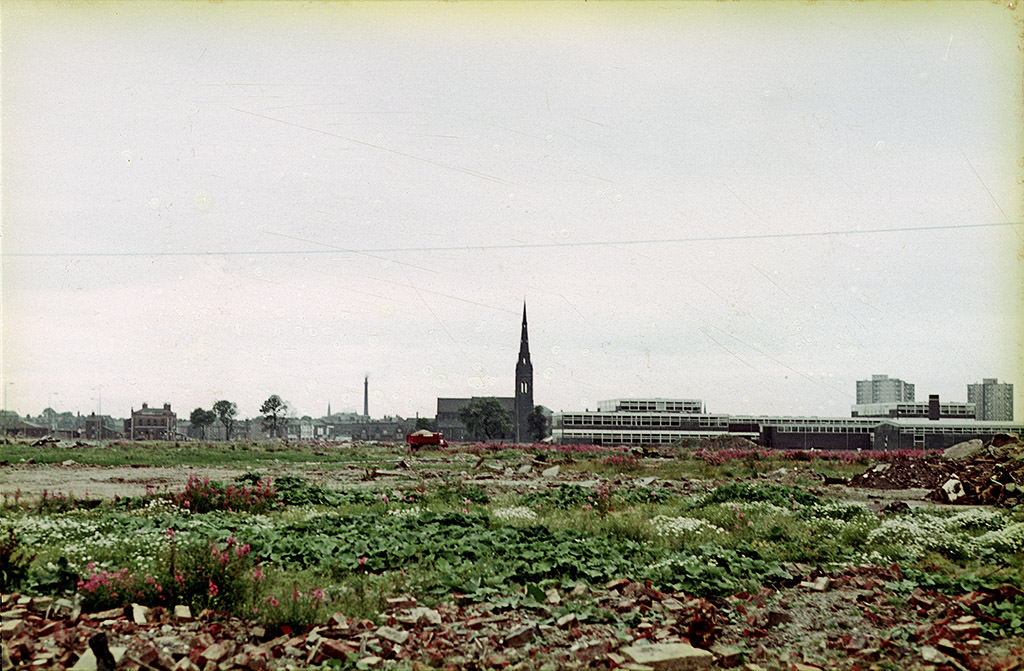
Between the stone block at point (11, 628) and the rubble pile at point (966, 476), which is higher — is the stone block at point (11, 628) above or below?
above

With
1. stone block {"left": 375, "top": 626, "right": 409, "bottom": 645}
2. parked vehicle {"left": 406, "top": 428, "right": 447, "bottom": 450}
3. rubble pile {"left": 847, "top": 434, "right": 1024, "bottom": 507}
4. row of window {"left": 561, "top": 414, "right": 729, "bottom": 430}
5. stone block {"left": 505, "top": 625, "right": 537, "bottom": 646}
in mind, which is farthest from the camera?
row of window {"left": 561, "top": 414, "right": 729, "bottom": 430}

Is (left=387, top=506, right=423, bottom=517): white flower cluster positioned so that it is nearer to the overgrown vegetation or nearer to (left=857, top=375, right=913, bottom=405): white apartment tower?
the overgrown vegetation

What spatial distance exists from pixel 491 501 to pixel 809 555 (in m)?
8.56

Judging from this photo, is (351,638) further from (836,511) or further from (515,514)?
(836,511)

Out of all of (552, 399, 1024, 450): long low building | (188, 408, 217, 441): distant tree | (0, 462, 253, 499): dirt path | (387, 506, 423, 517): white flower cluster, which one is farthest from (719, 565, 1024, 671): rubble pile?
(188, 408, 217, 441): distant tree

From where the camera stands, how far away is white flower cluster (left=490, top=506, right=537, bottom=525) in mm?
13820

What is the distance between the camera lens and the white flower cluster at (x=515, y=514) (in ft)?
45.3

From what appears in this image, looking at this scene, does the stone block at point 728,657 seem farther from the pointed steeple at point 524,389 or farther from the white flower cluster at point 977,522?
the pointed steeple at point 524,389

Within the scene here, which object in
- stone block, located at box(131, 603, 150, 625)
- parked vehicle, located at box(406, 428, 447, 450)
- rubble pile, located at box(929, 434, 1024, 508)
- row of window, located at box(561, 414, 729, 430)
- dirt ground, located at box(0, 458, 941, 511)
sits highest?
stone block, located at box(131, 603, 150, 625)

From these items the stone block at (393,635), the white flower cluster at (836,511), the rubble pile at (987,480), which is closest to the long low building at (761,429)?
the rubble pile at (987,480)

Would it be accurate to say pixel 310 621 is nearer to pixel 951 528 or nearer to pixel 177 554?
pixel 177 554

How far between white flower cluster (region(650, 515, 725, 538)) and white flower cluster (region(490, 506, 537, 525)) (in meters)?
2.51

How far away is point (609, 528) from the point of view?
12.6 m

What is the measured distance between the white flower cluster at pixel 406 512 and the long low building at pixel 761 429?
186 ft
